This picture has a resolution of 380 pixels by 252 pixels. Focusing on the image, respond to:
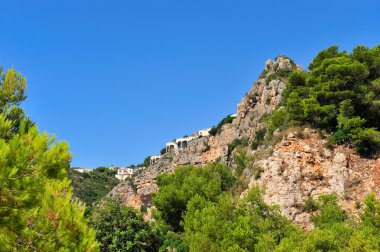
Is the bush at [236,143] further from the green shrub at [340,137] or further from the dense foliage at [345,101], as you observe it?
the green shrub at [340,137]

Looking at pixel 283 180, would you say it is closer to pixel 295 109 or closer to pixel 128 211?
pixel 295 109

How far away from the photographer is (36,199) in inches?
292

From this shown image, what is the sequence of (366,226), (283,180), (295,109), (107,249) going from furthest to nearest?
(295,109) → (283,180) → (107,249) → (366,226)

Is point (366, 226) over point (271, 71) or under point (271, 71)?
under

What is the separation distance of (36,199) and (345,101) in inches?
Answer: 1027

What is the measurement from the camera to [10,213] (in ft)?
22.8

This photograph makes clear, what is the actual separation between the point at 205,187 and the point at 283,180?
861 centimetres

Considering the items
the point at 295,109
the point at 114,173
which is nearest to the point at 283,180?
the point at 295,109

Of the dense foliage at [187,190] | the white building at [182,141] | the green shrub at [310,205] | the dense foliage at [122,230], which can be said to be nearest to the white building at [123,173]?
the white building at [182,141]

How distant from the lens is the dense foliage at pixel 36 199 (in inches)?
271

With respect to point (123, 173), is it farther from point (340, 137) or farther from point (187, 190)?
point (340, 137)

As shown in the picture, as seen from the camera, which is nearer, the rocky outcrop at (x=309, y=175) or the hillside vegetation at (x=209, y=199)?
the hillside vegetation at (x=209, y=199)

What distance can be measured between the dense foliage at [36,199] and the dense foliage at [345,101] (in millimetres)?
24062

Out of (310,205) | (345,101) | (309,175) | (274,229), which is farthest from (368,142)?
(274,229)
